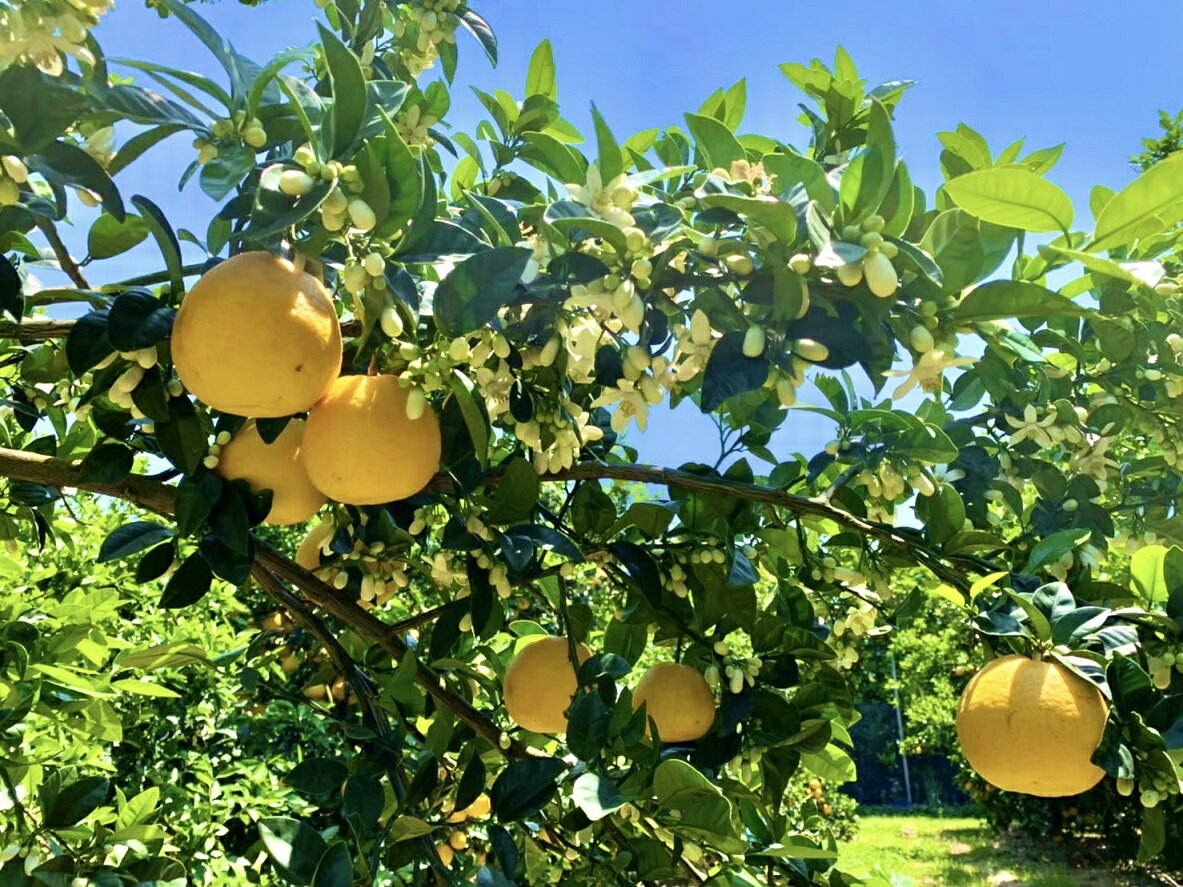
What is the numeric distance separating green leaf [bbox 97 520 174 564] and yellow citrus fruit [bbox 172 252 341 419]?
17.4 inches

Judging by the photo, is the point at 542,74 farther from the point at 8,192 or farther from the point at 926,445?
the point at 8,192

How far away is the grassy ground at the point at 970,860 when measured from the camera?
300 inches

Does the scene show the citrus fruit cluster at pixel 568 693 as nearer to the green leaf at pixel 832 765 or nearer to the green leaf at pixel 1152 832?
the green leaf at pixel 832 765

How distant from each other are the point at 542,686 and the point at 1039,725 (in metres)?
0.66

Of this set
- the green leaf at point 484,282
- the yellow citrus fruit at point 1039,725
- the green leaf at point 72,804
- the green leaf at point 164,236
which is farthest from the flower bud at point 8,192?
the yellow citrus fruit at point 1039,725

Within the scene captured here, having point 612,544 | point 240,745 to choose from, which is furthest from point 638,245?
point 240,745

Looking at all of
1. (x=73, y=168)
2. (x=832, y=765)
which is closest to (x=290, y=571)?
(x=73, y=168)

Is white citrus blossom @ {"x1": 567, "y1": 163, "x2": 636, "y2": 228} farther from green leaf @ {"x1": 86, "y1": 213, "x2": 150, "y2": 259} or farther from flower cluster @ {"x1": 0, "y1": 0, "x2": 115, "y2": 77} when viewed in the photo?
green leaf @ {"x1": 86, "y1": 213, "x2": 150, "y2": 259}

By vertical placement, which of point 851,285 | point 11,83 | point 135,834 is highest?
point 11,83

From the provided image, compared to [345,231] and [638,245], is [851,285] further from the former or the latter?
[345,231]

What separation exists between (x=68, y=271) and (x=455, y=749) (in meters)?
0.82

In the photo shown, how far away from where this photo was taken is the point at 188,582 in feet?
3.81

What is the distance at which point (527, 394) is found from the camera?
43.1 inches

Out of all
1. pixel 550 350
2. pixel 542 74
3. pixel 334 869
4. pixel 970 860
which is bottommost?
pixel 334 869
